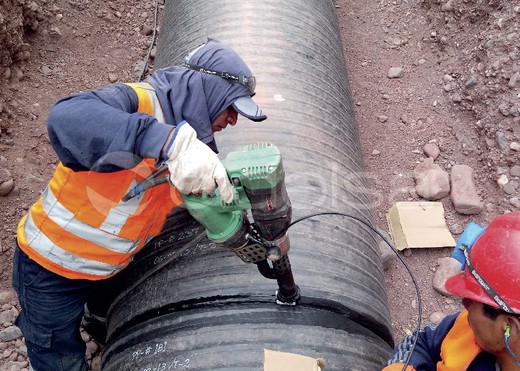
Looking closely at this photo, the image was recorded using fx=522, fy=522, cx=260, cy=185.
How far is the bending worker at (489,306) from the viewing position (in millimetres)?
1383

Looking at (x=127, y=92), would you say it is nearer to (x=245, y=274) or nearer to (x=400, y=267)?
(x=245, y=274)

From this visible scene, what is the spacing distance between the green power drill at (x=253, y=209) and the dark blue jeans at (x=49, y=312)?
0.72 meters

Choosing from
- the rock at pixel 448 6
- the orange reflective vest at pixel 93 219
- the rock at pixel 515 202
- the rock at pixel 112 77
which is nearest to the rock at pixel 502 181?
the rock at pixel 515 202

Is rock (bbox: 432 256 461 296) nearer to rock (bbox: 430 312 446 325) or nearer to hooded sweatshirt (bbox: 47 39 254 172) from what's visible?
rock (bbox: 430 312 446 325)

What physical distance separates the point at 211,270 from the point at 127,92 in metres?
0.70

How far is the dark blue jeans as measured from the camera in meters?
1.89

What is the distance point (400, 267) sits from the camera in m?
3.12

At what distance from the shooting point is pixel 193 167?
141cm

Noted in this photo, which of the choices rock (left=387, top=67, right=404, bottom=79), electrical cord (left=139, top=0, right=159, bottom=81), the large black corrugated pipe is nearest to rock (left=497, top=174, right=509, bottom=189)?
the large black corrugated pipe

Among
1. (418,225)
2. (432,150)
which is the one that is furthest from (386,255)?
(432,150)

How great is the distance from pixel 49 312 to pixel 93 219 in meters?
0.49

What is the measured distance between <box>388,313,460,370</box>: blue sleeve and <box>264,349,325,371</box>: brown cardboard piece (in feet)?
0.89

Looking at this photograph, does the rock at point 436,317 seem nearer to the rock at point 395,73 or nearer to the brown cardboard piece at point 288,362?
the brown cardboard piece at point 288,362

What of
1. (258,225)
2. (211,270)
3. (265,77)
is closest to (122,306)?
(211,270)
